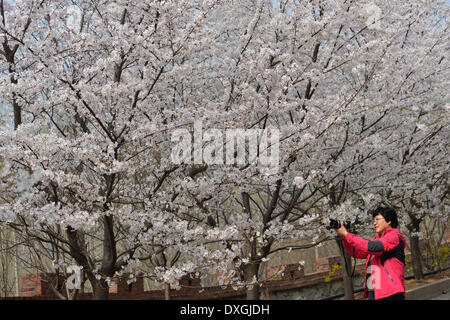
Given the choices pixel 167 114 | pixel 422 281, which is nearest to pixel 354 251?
pixel 167 114

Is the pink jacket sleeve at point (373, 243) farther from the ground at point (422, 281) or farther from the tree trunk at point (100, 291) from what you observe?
the ground at point (422, 281)

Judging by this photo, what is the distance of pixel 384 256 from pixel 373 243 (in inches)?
9.7

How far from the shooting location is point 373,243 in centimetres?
409

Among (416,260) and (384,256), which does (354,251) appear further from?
(416,260)

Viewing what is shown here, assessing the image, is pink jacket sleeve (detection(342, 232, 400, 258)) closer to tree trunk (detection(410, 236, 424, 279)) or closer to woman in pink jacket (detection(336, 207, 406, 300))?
woman in pink jacket (detection(336, 207, 406, 300))

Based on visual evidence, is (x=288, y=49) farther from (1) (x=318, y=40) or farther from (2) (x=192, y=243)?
(2) (x=192, y=243)

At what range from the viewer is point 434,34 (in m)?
10.9

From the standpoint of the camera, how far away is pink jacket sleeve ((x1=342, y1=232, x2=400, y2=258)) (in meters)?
4.02

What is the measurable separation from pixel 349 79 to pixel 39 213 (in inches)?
276

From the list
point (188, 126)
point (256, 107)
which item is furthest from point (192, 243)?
point (256, 107)

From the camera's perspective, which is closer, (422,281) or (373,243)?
(373,243)

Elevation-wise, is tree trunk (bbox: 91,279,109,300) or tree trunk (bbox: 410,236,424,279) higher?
tree trunk (bbox: 91,279,109,300)

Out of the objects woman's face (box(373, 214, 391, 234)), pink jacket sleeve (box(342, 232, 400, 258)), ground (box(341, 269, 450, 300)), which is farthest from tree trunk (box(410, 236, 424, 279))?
pink jacket sleeve (box(342, 232, 400, 258))

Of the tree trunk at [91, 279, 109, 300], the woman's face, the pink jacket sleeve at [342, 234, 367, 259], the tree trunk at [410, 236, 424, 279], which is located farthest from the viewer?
the tree trunk at [410, 236, 424, 279]
